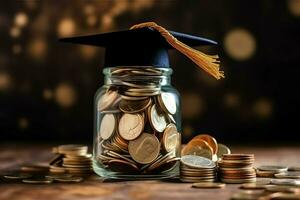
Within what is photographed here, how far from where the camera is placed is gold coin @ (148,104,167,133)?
42.0 inches

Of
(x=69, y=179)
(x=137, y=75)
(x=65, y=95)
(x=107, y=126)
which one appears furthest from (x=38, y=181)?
(x=65, y=95)

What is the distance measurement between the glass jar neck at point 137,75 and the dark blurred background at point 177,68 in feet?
3.03

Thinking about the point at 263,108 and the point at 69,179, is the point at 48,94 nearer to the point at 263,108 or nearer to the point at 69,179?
the point at 263,108

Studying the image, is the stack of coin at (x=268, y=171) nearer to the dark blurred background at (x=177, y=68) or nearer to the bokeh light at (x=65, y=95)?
the dark blurred background at (x=177, y=68)

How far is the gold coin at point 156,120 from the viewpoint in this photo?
1067mm

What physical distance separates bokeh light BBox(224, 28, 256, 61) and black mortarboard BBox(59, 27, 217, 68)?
0.92 meters

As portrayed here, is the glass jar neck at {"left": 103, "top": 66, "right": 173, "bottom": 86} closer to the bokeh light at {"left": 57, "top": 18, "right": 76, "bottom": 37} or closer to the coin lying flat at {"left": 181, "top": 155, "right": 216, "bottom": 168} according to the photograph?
the coin lying flat at {"left": 181, "top": 155, "right": 216, "bottom": 168}

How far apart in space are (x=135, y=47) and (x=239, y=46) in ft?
3.25

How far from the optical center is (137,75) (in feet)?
3.60

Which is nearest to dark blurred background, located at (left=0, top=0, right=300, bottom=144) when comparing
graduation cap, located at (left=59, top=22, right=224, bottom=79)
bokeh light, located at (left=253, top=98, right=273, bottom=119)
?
bokeh light, located at (left=253, top=98, right=273, bottom=119)

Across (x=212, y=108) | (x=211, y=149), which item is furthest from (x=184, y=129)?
(x=211, y=149)

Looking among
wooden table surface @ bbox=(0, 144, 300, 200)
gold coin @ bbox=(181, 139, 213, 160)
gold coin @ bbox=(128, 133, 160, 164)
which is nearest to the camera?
wooden table surface @ bbox=(0, 144, 300, 200)

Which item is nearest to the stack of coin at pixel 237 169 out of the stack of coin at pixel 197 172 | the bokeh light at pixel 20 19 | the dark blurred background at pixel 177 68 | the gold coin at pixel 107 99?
the stack of coin at pixel 197 172

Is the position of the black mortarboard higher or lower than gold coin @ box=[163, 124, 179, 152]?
higher
